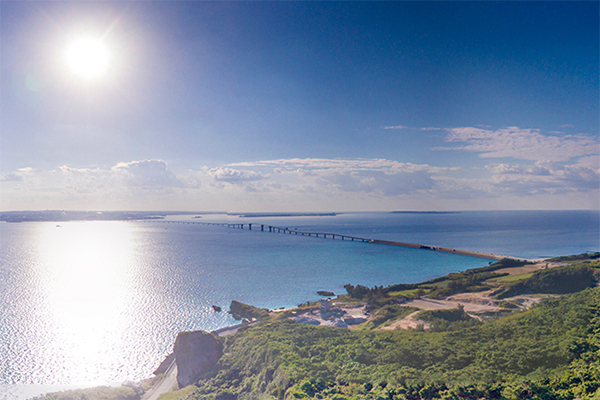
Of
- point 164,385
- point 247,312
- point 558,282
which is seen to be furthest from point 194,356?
point 558,282

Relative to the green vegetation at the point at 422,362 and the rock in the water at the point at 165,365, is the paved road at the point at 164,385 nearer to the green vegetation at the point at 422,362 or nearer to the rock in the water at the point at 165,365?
the rock in the water at the point at 165,365

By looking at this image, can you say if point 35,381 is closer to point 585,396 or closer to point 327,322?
point 327,322

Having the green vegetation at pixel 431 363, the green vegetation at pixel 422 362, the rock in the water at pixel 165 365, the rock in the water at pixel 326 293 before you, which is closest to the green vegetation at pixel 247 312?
the green vegetation at pixel 422 362

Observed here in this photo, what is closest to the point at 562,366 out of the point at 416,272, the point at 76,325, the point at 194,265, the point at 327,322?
the point at 327,322

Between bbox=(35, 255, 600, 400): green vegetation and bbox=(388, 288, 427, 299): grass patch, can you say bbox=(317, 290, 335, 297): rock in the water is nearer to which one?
bbox=(388, 288, 427, 299): grass patch

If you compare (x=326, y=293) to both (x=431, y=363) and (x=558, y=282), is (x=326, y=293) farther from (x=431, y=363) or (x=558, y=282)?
(x=431, y=363)

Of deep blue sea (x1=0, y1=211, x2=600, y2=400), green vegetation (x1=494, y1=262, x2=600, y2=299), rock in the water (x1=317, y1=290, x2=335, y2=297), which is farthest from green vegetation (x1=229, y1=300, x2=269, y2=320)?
green vegetation (x1=494, y1=262, x2=600, y2=299)

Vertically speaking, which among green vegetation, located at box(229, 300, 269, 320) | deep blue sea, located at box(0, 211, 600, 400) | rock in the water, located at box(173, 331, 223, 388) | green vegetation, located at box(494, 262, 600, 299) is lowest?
deep blue sea, located at box(0, 211, 600, 400)
